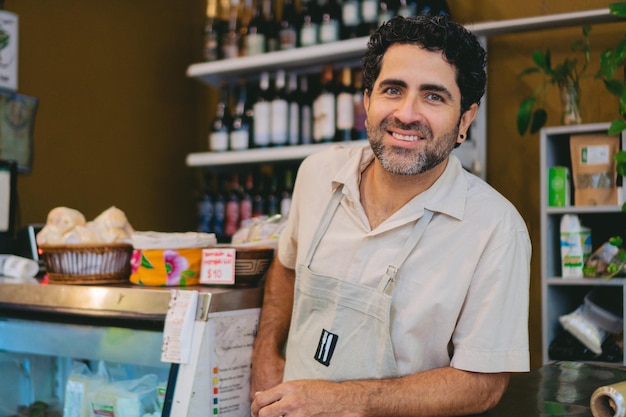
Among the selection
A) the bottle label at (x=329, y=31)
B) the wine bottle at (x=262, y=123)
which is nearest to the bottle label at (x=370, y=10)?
the bottle label at (x=329, y=31)

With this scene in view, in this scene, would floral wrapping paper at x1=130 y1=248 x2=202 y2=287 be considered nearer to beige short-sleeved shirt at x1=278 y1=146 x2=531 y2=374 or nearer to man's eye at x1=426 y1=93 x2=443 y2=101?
beige short-sleeved shirt at x1=278 y1=146 x2=531 y2=374

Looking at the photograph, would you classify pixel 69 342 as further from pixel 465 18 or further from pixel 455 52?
pixel 465 18

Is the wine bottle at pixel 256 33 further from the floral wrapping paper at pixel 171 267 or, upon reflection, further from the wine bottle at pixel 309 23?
the floral wrapping paper at pixel 171 267

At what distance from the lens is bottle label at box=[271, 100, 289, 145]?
3.19 meters

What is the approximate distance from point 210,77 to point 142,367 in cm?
196

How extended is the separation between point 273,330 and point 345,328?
29 cm

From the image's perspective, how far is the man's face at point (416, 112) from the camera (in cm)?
145

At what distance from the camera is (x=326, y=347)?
147 cm

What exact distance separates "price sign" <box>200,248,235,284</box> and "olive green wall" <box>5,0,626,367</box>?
173cm

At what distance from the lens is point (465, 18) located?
129 inches

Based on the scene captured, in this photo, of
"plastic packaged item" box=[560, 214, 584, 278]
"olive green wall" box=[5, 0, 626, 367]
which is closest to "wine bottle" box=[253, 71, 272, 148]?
"olive green wall" box=[5, 0, 626, 367]

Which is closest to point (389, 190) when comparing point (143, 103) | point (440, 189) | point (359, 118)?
point (440, 189)

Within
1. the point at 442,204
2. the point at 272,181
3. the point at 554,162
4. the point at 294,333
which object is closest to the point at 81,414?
the point at 294,333

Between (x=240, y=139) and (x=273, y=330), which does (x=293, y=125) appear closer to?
(x=240, y=139)
